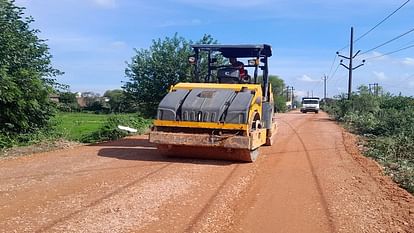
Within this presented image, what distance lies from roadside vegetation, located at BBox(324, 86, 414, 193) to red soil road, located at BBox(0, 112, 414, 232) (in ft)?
2.26

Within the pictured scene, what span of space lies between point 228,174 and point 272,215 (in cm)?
330

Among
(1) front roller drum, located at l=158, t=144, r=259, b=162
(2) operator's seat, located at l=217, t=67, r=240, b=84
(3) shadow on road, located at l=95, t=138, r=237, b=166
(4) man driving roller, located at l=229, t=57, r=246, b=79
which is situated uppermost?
(4) man driving roller, located at l=229, t=57, r=246, b=79

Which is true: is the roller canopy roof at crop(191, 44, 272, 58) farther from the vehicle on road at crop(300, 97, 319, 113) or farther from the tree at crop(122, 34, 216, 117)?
the vehicle on road at crop(300, 97, 319, 113)

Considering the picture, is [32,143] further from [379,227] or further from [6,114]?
[379,227]

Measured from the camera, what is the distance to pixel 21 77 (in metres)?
14.4

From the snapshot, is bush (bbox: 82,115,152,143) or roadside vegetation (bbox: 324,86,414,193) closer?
roadside vegetation (bbox: 324,86,414,193)

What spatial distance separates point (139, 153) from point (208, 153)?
229 cm

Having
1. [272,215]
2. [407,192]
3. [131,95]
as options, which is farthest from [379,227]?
[131,95]

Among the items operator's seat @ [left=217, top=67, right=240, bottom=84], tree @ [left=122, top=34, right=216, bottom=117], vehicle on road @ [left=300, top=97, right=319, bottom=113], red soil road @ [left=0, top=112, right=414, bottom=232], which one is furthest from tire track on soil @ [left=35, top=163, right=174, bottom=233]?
vehicle on road @ [left=300, top=97, right=319, bottom=113]

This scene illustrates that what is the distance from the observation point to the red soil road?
611 cm

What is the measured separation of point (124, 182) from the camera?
8633 mm

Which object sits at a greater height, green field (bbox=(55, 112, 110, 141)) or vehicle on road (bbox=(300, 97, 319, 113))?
vehicle on road (bbox=(300, 97, 319, 113))

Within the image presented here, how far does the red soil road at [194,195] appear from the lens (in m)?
6.11

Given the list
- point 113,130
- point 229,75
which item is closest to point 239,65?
point 229,75
